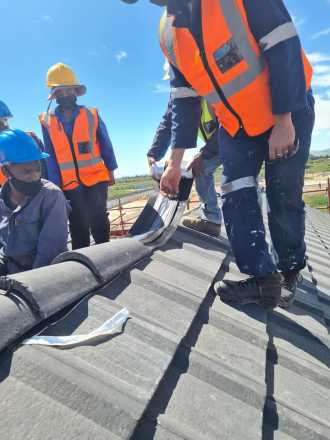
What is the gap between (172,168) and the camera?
2.51 meters

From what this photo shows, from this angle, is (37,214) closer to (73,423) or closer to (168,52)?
(168,52)

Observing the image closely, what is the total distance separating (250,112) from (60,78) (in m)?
2.81

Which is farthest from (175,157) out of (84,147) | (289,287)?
(84,147)

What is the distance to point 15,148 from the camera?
8.92ft

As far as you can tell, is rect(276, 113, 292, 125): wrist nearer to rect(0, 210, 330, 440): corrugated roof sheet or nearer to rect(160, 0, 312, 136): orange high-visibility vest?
rect(160, 0, 312, 136): orange high-visibility vest

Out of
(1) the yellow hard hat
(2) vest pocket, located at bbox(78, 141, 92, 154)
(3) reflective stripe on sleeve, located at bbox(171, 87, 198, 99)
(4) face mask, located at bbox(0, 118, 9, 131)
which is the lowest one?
(2) vest pocket, located at bbox(78, 141, 92, 154)

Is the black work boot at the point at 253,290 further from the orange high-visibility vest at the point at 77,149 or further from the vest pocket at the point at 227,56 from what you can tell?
the orange high-visibility vest at the point at 77,149

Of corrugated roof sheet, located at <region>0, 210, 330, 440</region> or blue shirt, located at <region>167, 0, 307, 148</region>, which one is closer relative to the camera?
corrugated roof sheet, located at <region>0, 210, 330, 440</region>

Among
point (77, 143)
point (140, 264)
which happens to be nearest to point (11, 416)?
point (140, 264)

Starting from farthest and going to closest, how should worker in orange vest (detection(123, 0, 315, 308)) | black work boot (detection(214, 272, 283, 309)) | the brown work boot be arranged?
the brown work boot < black work boot (detection(214, 272, 283, 309)) < worker in orange vest (detection(123, 0, 315, 308))

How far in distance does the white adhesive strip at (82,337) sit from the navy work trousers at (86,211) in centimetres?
293

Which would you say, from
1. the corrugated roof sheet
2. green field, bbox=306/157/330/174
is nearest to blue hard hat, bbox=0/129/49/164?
the corrugated roof sheet

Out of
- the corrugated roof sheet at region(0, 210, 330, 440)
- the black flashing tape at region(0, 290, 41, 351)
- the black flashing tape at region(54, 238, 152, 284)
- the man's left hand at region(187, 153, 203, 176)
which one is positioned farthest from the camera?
the man's left hand at region(187, 153, 203, 176)

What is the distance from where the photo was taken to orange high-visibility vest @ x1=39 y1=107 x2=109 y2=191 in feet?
13.9
